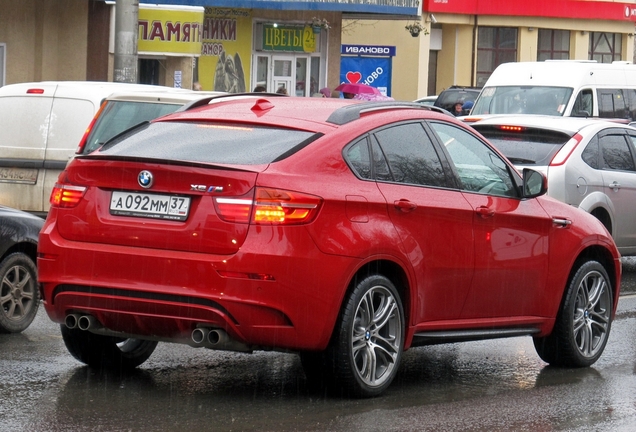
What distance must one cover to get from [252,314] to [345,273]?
529mm

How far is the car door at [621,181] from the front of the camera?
13595 mm

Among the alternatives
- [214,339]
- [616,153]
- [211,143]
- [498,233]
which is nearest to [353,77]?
[616,153]

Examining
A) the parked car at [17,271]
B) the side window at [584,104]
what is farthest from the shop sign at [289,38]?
the parked car at [17,271]

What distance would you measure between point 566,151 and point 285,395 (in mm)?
6610

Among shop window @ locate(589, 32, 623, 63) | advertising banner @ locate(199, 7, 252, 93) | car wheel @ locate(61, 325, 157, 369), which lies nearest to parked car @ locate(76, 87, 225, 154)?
car wheel @ locate(61, 325, 157, 369)

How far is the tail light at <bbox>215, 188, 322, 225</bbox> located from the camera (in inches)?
255

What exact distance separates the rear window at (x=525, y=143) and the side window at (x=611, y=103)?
1074 cm

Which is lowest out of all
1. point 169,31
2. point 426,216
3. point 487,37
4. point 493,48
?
point 426,216

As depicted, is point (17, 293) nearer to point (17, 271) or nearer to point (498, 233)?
point (17, 271)

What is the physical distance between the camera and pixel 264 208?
6.47m

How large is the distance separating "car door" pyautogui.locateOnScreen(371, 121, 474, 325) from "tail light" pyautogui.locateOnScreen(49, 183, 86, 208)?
1564 mm

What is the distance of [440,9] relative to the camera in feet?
160

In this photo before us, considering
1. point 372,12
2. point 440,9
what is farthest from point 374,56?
point 372,12

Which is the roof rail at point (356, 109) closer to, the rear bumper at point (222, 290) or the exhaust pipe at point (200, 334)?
the rear bumper at point (222, 290)
